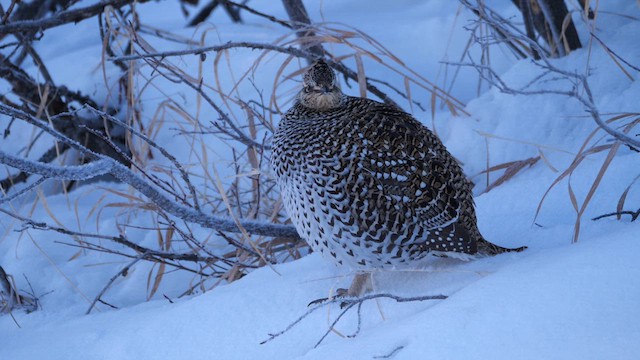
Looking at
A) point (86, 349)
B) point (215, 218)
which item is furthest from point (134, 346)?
point (215, 218)

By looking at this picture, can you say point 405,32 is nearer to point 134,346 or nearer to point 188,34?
point 188,34

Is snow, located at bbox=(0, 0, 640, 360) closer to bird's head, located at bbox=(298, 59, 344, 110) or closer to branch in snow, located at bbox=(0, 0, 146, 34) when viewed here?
bird's head, located at bbox=(298, 59, 344, 110)

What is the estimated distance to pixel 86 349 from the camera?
2.33 meters

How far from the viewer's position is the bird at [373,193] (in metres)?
2.03

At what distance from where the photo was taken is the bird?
2.03 metres

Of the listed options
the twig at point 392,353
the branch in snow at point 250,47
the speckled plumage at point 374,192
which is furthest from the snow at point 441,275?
the branch in snow at point 250,47

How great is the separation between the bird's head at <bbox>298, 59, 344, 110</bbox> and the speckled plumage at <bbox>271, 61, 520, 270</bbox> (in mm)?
116

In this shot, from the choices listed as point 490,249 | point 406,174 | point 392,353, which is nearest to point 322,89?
point 406,174

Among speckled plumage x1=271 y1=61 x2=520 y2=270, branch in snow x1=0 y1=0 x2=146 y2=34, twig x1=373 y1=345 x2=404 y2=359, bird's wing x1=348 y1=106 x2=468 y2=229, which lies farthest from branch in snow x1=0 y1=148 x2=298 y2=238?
branch in snow x1=0 y1=0 x2=146 y2=34

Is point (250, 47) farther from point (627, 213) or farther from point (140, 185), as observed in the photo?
point (627, 213)

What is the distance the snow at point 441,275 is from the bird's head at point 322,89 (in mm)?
552

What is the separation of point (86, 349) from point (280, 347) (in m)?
0.72

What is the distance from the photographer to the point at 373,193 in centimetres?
203

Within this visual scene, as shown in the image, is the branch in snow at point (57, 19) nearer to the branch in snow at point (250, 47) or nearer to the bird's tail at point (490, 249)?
the branch in snow at point (250, 47)
